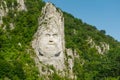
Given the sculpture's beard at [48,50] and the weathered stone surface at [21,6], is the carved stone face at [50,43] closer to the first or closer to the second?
the sculpture's beard at [48,50]

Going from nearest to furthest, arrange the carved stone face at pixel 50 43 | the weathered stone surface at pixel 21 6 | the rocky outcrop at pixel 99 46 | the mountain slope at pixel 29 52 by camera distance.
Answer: the mountain slope at pixel 29 52 → the carved stone face at pixel 50 43 → the weathered stone surface at pixel 21 6 → the rocky outcrop at pixel 99 46

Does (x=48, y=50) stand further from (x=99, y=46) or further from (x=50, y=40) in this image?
(x=99, y=46)

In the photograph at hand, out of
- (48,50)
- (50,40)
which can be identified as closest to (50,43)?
(50,40)

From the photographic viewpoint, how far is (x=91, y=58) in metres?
136

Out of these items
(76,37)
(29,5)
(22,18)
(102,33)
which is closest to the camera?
(22,18)

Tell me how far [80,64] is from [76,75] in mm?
9445

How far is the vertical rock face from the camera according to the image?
10469 cm

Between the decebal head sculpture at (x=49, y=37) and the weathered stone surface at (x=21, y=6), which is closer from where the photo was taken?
the decebal head sculpture at (x=49, y=37)

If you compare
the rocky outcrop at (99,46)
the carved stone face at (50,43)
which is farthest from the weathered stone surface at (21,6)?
the rocky outcrop at (99,46)

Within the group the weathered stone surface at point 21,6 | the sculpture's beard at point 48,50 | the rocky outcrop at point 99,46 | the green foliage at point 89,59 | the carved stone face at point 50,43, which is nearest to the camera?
the sculpture's beard at point 48,50

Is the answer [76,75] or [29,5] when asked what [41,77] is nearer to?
[76,75]

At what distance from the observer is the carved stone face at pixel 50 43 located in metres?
105

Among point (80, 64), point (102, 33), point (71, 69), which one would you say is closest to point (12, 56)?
point (71, 69)

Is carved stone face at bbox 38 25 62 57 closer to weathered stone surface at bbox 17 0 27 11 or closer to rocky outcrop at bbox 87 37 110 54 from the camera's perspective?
weathered stone surface at bbox 17 0 27 11
